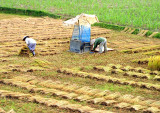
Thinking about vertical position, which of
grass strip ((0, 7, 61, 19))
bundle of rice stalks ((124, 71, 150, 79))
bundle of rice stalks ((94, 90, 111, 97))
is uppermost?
grass strip ((0, 7, 61, 19))

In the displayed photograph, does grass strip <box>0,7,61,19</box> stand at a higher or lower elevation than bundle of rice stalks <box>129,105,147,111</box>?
higher

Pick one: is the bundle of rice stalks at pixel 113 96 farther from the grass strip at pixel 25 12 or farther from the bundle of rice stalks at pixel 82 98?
the grass strip at pixel 25 12

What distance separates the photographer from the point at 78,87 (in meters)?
9.21

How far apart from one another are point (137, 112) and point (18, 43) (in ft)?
29.2

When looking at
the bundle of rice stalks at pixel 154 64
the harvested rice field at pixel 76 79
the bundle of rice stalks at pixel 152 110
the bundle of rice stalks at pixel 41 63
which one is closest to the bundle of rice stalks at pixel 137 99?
the harvested rice field at pixel 76 79

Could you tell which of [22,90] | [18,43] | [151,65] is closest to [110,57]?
[151,65]

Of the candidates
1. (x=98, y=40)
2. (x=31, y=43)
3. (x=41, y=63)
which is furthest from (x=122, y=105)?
(x=98, y=40)

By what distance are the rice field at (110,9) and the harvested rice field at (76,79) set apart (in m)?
4.52

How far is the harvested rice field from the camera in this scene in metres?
7.92

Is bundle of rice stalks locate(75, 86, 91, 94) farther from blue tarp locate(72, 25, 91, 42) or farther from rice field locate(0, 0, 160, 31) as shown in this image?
rice field locate(0, 0, 160, 31)

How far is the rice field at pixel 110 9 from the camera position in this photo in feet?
69.9

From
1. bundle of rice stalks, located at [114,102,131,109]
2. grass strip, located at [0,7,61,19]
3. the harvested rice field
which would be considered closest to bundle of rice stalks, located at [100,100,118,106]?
the harvested rice field

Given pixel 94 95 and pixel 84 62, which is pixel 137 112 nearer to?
pixel 94 95

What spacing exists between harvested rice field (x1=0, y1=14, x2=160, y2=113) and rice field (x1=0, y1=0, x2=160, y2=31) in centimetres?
452
